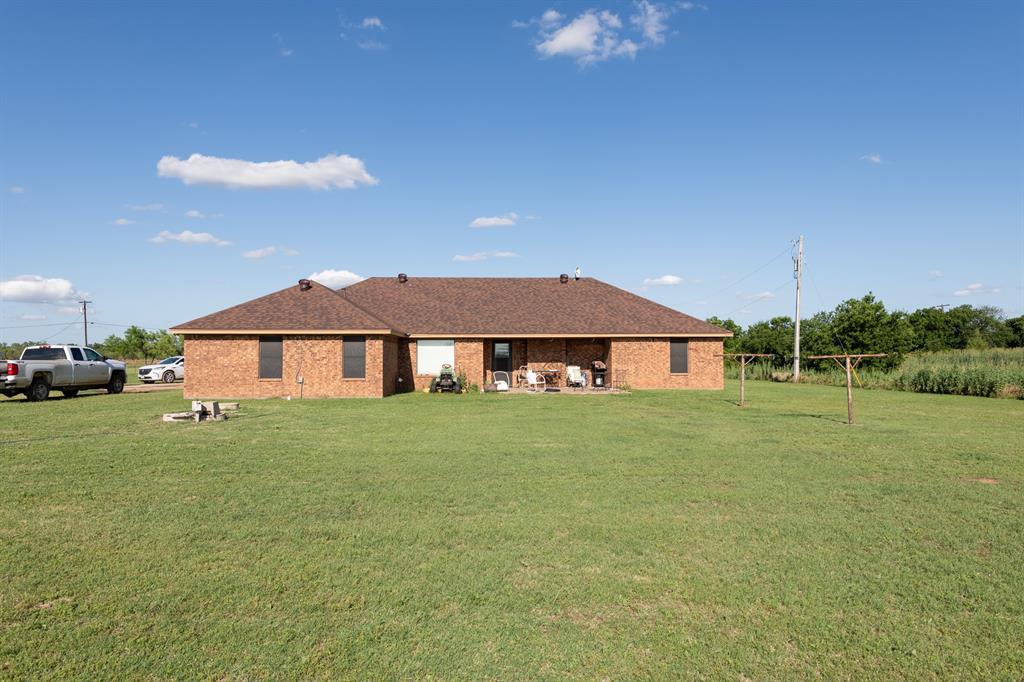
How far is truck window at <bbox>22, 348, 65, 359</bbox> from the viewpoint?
20.8m

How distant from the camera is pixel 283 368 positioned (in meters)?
22.7

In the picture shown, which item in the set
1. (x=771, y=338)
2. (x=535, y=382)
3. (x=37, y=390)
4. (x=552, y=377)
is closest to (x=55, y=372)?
(x=37, y=390)

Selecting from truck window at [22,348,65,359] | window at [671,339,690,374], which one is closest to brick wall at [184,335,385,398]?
truck window at [22,348,65,359]

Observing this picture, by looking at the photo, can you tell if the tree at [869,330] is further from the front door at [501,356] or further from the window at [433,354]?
the window at [433,354]

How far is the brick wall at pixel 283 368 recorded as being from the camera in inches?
888

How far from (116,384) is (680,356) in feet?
75.9

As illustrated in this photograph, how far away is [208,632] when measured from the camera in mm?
3795

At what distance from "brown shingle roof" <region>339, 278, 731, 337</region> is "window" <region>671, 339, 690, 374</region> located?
638 millimetres

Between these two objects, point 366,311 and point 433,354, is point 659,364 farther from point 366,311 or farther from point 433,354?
point 366,311

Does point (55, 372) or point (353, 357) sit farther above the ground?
point (353, 357)

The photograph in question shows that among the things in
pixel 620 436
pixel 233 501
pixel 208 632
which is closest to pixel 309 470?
pixel 233 501

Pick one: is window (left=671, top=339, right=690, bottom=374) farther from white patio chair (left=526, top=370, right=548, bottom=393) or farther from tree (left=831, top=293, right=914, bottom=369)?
tree (left=831, top=293, right=914, bottom=369)

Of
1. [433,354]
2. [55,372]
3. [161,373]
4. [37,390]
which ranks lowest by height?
[37,390]

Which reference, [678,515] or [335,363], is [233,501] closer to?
[678,515]
